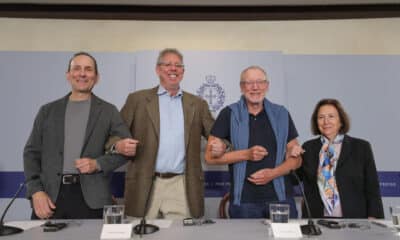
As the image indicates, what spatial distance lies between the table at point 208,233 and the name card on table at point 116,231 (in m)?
0.04

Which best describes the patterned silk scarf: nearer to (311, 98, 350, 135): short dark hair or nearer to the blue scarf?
(311, 98, 350, 135): short dark hair

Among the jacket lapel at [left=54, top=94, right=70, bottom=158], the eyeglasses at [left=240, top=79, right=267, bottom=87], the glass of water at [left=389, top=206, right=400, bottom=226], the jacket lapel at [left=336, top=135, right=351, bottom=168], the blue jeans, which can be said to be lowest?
the blue jeans

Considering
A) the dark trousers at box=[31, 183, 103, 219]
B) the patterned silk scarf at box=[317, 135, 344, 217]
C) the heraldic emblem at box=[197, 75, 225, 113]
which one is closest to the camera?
the dark trousers at box=[31, 183, 103, 219]

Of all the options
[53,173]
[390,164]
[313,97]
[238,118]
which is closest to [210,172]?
[238,118]

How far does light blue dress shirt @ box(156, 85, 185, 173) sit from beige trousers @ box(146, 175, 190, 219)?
0.10m

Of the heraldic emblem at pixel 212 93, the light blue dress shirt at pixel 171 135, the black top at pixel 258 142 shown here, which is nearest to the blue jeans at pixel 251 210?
the black top at pixel 258 142

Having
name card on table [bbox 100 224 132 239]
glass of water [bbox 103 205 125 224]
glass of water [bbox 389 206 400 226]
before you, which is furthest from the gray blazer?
glass of water [bbox 389 206 400 226]

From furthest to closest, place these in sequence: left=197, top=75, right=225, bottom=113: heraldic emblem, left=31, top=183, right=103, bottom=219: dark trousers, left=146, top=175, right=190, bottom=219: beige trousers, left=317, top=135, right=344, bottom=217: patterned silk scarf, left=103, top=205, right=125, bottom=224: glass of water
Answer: left=197, top=75, right=225, bottom=113: heraldic emblem → left=146, top=175, right=190, bottom=219: beige trousers → left=317, top=135, right=344, bottom=217: patterned silk scarf → left=31, top=183, right=103, bottom=219: dark trousers → left=103, top=205, right=125, bottom=224: glass of water

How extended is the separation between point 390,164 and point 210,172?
186 cm

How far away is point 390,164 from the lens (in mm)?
3709

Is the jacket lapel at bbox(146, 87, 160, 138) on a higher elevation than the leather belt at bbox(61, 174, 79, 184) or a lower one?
higher

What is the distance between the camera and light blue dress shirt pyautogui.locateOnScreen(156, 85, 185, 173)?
2.93 metres

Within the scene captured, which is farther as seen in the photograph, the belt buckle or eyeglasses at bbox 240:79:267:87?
eyeglasses at bbox 240:79:267:87

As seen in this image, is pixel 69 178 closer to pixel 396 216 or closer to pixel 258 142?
pixel 258 142
